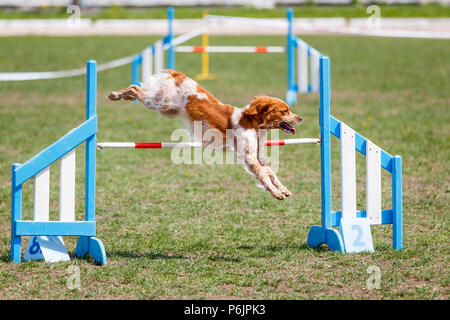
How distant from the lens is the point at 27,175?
17.0ft

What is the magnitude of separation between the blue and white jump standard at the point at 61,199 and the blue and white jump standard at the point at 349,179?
1739mm

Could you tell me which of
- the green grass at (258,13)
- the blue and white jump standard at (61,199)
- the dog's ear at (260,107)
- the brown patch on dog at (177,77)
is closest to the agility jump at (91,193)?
the blue and white jump standard at (61,199)

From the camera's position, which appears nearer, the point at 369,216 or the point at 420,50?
the point at 369,216

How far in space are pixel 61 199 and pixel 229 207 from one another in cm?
226

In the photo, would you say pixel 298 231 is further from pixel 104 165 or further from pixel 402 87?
pixel 402 87

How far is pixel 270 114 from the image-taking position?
215 inches

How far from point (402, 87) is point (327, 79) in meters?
10.1

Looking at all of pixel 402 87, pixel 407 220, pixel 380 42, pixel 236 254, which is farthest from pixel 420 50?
pixel 236 254

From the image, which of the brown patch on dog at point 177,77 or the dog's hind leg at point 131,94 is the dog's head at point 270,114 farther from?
the dog's hind leg at point 131,94

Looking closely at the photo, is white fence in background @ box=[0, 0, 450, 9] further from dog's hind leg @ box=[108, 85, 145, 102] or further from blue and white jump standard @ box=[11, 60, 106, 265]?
blue and white jump standard @ box=[11, 60, 106, 265]

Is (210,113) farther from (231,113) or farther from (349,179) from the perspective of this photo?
(349,179)

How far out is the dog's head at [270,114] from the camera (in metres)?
5.46
